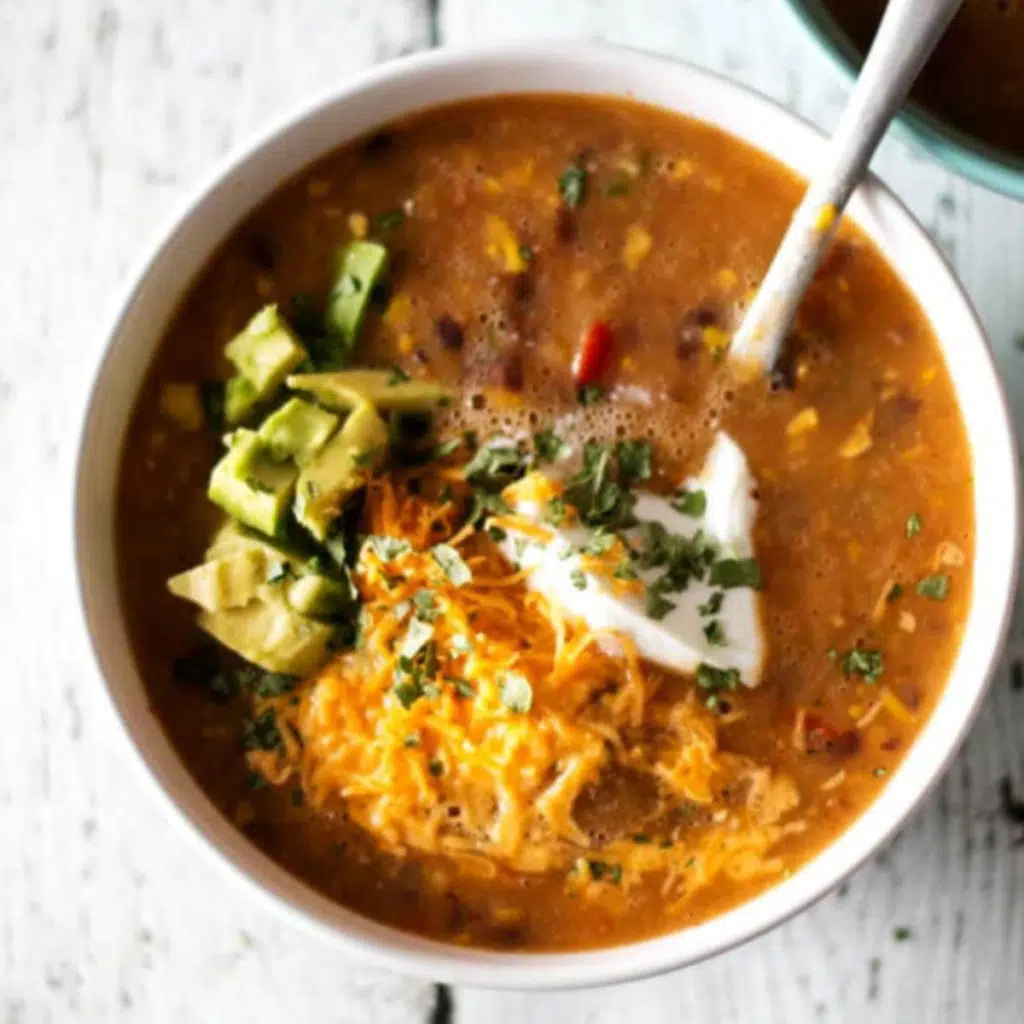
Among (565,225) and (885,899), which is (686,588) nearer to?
(565,225)

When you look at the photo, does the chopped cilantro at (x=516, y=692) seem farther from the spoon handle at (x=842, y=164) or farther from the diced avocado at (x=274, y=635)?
the spoon handle at (x=842, y=164)

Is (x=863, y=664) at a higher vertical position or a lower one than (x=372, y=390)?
lower

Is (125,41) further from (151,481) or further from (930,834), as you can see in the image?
(930,834)

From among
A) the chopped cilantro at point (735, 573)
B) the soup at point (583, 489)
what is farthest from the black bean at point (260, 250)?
the chopped cilantro at point (735, 573)

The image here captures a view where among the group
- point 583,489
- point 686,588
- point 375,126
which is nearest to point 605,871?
point 686,588

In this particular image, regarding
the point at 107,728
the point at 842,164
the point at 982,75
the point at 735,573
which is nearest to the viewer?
the point at 842,164

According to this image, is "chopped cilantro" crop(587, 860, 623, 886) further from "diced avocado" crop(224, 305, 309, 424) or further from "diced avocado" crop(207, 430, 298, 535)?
"diced avocado" crop(224, 305, 309, 424)

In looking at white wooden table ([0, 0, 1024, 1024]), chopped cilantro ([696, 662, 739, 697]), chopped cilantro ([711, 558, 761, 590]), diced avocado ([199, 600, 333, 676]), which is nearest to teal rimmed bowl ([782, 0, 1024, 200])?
white wooden table ([0, 0, 1024, 1024])

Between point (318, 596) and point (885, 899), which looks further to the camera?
point (885, 899)
